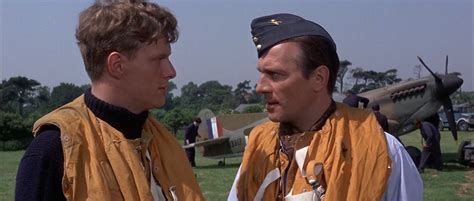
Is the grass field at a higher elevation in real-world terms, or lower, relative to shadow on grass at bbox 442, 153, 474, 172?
higher

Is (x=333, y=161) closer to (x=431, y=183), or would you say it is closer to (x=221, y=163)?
(x=431, y=183)

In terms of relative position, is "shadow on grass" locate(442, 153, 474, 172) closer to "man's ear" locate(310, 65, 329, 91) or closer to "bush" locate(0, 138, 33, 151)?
"man's ear" locate(310, 65, 329, 91)

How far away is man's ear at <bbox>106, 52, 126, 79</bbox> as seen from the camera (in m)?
2.08

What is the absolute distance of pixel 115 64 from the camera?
6.88ft

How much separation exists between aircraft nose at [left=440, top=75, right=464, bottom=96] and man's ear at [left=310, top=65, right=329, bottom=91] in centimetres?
1981

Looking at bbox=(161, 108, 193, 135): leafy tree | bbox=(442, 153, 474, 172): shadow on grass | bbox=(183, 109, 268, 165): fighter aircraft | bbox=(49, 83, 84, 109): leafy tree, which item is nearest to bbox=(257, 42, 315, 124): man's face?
bbox=(442, 153, 474, 172): shadow on grass

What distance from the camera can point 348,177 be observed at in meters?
2.41

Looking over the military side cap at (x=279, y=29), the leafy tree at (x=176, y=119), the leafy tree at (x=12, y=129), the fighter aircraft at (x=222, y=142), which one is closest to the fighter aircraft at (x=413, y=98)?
the fighter aircraft at (x=222, y=142)

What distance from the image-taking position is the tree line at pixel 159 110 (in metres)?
40.1

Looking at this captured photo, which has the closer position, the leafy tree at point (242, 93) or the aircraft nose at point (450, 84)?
the aircraft nose at point (450, 84)

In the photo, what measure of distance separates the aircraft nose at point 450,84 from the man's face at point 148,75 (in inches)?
800

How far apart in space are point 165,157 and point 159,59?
33 centimetres

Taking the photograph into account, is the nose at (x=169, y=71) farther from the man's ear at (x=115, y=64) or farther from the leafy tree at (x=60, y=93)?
the leafy tree at (x=60, y=93)

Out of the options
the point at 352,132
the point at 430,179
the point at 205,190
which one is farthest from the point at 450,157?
the point at 352,132
